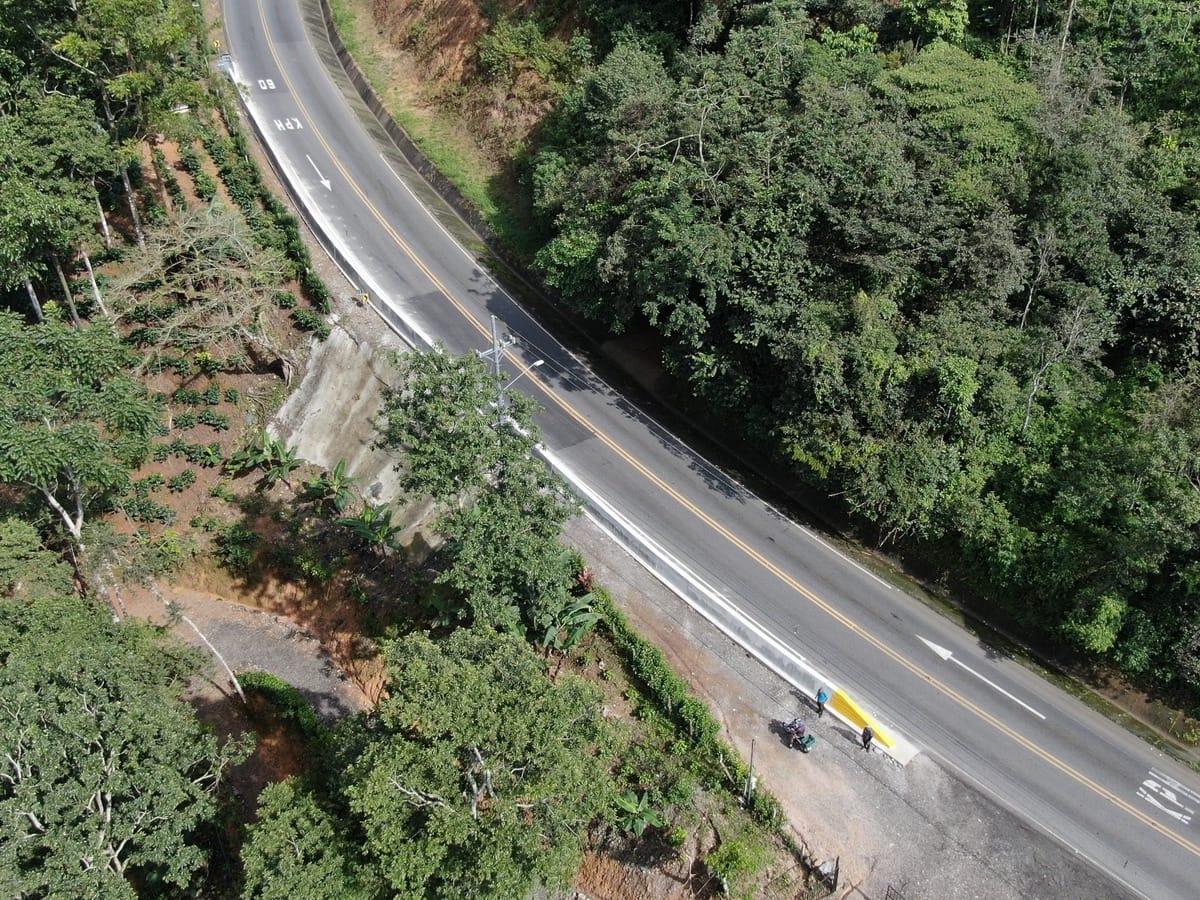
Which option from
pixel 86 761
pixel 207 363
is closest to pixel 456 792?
pixel 86 761

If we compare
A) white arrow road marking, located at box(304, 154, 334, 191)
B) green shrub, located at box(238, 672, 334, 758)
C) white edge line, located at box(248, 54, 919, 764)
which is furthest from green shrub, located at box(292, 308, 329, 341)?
green shrub, located at box(238, 672, 334, 758)

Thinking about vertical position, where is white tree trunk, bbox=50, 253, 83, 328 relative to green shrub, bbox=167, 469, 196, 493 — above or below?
above

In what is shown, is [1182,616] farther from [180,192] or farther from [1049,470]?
[180,192]

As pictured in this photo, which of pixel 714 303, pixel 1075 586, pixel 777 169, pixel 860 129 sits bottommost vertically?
pixel 1075 586

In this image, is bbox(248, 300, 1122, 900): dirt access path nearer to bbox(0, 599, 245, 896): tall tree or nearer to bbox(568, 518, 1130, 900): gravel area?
bbox(568, 518, 1130, 900): gravel area

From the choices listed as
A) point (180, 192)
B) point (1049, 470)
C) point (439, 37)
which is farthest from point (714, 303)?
point (439, 37)

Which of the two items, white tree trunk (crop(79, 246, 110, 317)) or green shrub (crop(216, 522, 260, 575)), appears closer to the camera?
green shrub (crop(216, 522, 260, 575))
